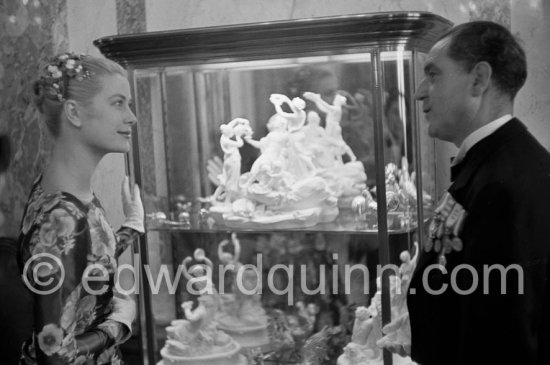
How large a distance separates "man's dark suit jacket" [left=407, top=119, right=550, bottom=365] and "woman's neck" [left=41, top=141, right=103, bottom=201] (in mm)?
1096

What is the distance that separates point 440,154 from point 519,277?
5.02 ft

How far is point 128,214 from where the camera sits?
258 cm

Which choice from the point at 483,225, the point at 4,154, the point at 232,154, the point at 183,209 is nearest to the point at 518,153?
the point at 483,225

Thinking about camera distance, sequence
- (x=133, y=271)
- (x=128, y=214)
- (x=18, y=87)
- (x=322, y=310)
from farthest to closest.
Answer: (x=18, y=87) → (x=133, y=271) → (x=322, y=310) → (x=128, y=214)

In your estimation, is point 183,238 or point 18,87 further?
point 18,87

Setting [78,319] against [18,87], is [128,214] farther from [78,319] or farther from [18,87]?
[18,87]

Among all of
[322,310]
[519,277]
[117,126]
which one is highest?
[117,126]

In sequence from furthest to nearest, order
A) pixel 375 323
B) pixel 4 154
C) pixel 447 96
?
pixel 4 154
pixel 375 323
pixel 447 96

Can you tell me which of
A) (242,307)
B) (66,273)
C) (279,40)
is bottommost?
(242,307)

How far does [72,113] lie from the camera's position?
7.32 feet

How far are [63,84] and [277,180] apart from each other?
1.19 metres

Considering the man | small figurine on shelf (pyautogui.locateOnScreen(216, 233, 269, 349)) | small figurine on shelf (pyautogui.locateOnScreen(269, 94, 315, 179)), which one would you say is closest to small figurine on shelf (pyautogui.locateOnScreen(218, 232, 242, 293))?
small figurine on shelf (pyautogui.locateOnScreen(216, 233, 269, 349))

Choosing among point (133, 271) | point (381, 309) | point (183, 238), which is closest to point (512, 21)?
point (381, 309)

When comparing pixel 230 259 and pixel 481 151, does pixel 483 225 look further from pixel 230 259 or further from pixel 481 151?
pixel 230 259
